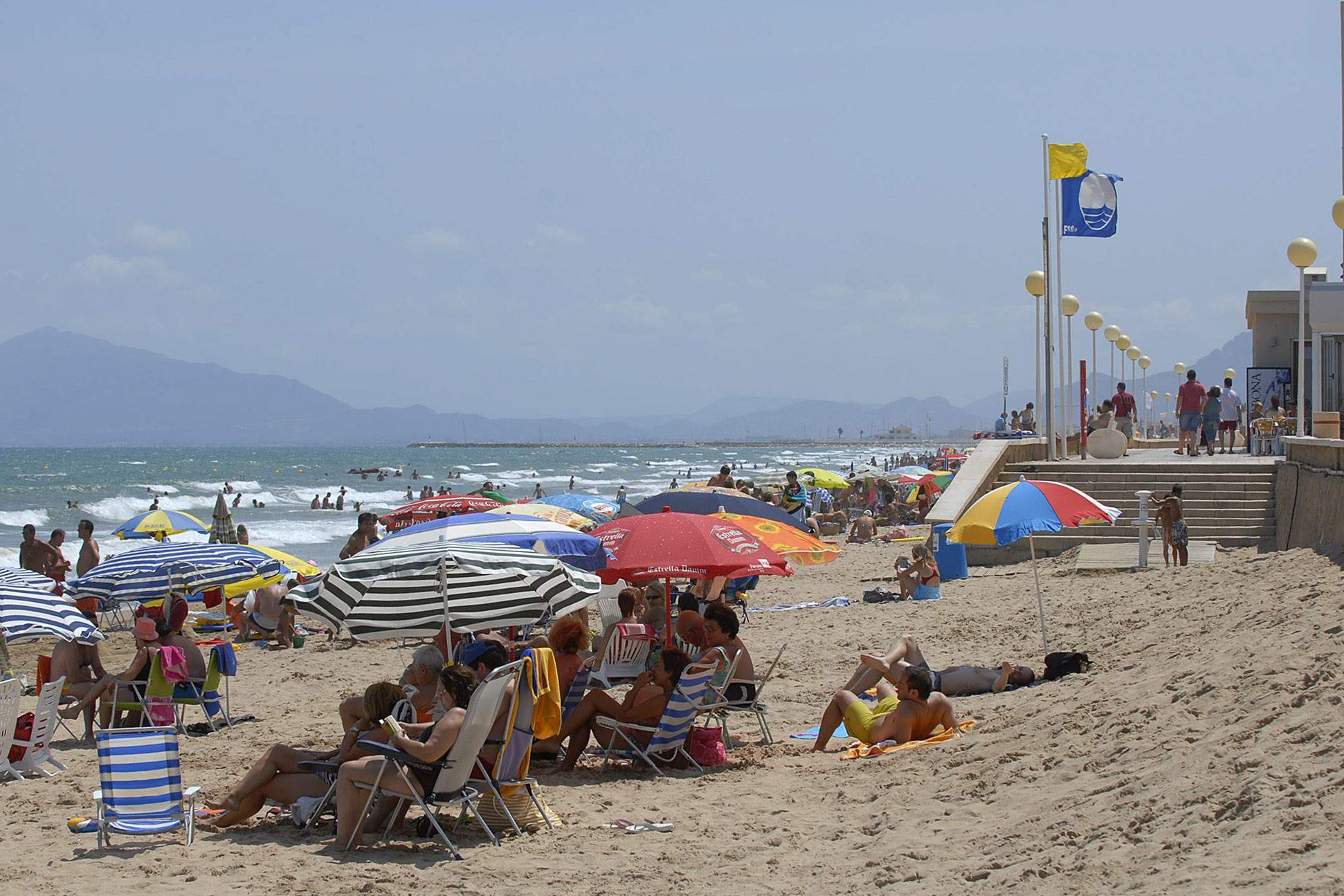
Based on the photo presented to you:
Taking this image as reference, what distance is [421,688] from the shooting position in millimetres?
6691

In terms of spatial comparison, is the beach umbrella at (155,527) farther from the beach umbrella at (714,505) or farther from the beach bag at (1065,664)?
the beach bag at (1065,664)

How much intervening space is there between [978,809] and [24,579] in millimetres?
6311

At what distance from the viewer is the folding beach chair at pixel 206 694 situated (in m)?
9.02

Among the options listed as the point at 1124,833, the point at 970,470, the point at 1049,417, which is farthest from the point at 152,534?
the point at 1124,833

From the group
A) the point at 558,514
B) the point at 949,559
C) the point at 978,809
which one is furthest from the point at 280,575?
the point at 978,809

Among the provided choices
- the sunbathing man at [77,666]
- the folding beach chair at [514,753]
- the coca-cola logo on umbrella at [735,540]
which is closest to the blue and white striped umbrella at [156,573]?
the sunbathing man at [77,666]

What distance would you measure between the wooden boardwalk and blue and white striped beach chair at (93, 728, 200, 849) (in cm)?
1035

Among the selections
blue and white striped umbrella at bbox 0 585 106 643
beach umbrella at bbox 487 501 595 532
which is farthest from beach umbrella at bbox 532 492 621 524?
blue and white striped umbrella at bbox 0 585 106 643

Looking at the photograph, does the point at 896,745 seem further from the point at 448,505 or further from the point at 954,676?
the point at 448,505

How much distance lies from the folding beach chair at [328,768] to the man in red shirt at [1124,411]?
19322 millimetres

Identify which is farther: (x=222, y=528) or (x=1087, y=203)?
(x=1087, y=203)

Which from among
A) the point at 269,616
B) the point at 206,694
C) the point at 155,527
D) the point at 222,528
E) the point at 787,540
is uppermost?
the point at 787,540

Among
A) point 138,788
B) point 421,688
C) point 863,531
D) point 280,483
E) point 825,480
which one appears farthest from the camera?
point 280,483

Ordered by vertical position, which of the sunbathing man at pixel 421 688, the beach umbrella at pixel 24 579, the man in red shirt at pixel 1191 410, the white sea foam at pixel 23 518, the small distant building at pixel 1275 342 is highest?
the small distant building at pixel 1275 342
